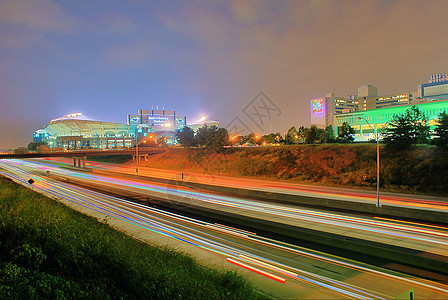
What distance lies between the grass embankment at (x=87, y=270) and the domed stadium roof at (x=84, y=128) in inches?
6015

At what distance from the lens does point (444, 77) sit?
137 meters

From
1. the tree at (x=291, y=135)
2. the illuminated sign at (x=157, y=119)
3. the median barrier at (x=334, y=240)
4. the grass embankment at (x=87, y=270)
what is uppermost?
the illuminated sign at (x=157, y=119)

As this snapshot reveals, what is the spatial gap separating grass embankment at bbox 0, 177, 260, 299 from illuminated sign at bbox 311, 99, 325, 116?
13107 centimetres

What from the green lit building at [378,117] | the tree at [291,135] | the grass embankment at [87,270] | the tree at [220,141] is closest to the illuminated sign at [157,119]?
the green lit building at [378,117]

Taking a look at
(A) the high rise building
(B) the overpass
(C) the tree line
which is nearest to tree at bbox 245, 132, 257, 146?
(C) the tree line

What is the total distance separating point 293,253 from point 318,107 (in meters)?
129

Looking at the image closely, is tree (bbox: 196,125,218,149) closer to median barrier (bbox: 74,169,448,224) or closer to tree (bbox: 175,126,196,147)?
tree (bbox: 175,126,196,147)

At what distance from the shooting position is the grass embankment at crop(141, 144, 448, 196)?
27766 millimetres

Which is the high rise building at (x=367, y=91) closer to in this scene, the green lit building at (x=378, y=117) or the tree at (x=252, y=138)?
the green lit building at (x=378, y=117)

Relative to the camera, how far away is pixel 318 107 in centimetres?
13038

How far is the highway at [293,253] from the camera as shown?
8.10 meters

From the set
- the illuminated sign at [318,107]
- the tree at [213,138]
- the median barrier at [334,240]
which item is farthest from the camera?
the illuminated sign at [318,107]

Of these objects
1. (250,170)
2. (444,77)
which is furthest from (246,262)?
(444,77)

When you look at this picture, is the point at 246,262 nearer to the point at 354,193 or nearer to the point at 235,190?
the point at 235,190
